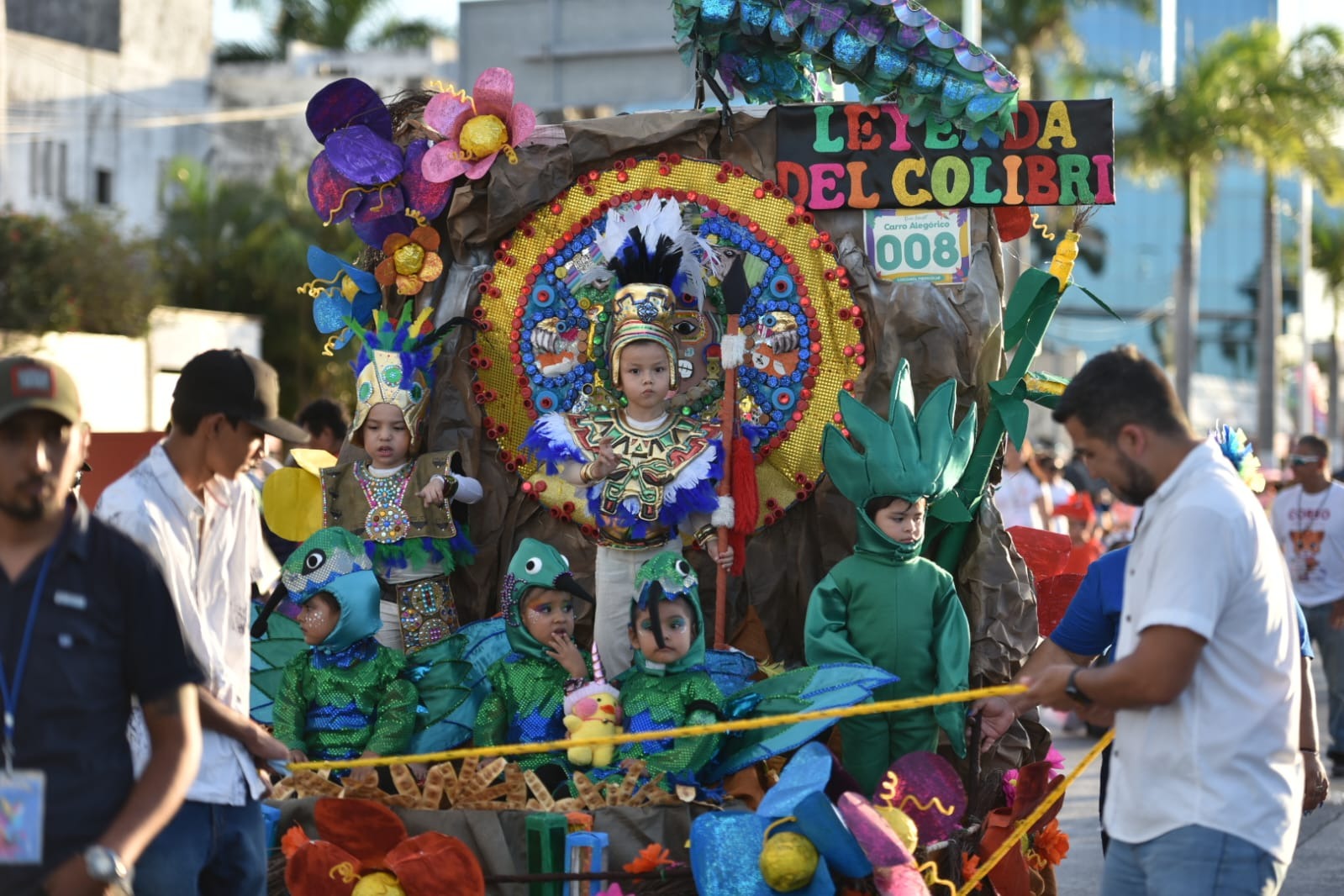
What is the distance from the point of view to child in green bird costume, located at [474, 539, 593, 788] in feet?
20.4

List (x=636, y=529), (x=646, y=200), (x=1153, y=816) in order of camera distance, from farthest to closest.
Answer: (x=646, y=200) → (x=636, y=529) → (x=1153, y=816)

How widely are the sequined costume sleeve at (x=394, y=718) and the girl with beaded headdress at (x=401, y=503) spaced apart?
0.79 metres

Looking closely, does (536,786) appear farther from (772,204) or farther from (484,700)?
(772,204)

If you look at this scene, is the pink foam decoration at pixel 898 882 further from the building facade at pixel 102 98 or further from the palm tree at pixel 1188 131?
the building facade at pixel 102 98

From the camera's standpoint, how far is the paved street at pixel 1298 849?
7.32m

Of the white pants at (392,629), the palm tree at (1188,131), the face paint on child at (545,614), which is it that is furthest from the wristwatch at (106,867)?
the palm tree at (1188,131)

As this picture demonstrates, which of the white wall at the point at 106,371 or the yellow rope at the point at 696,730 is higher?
the white wall at the point at 106,371

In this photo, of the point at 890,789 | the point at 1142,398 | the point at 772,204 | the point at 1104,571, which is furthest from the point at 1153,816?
the point at 772,204

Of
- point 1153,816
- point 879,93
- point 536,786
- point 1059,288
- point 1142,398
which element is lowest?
point 536,786

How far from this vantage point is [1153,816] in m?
3.78

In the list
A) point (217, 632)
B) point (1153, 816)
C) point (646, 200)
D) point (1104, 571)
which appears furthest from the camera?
point (646, 200)

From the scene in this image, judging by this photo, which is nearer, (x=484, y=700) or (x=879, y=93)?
(x=484, y=700)

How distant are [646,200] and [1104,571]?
3007 millimetres

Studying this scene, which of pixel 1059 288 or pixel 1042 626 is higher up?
pixel 1059 288
